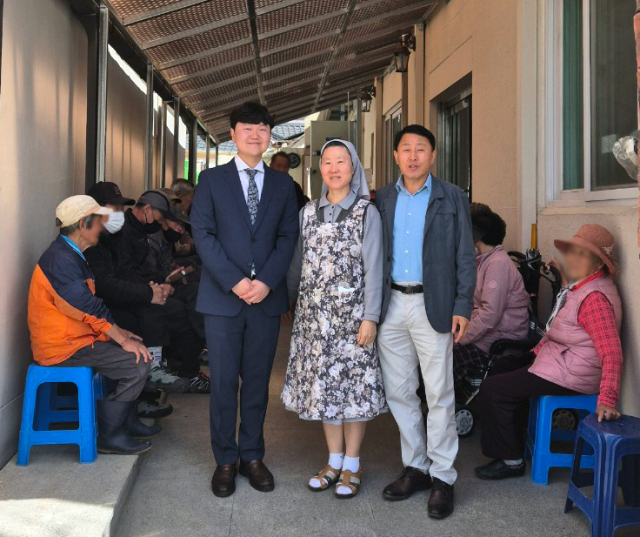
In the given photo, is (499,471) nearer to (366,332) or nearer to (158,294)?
(366,332)

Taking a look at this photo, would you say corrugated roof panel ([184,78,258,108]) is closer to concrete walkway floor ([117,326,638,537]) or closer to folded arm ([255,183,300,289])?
folded arm ([255,183,300,289])

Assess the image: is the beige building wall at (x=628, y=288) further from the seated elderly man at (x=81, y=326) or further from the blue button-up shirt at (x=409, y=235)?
the seated elderly man at (x=81, y=326)

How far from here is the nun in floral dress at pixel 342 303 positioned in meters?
3.19

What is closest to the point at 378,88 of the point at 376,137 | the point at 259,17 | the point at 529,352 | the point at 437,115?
the point at 376,137

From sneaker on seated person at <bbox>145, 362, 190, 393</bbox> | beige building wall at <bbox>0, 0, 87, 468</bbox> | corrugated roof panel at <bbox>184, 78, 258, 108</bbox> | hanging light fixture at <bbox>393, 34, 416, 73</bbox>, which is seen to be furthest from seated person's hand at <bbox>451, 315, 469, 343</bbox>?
hanging light fixture at <bbox>393, 34, 416, 73</bbox>

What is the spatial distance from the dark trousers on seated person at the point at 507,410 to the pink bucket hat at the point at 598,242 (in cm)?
64

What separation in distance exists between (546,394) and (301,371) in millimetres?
1184

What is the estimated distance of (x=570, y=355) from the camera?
3.36 m

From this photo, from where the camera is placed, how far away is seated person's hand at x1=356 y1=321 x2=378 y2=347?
3143mm

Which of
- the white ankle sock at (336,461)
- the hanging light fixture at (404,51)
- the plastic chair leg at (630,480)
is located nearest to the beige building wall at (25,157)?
the white ankle sock at (336,461)

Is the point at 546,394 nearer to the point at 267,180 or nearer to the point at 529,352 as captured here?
the point at 529,352

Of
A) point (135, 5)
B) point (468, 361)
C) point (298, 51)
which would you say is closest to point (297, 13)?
point (298, 51)

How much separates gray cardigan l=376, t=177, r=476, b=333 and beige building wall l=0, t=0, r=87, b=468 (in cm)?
182

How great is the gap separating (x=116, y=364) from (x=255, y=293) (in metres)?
0.87
